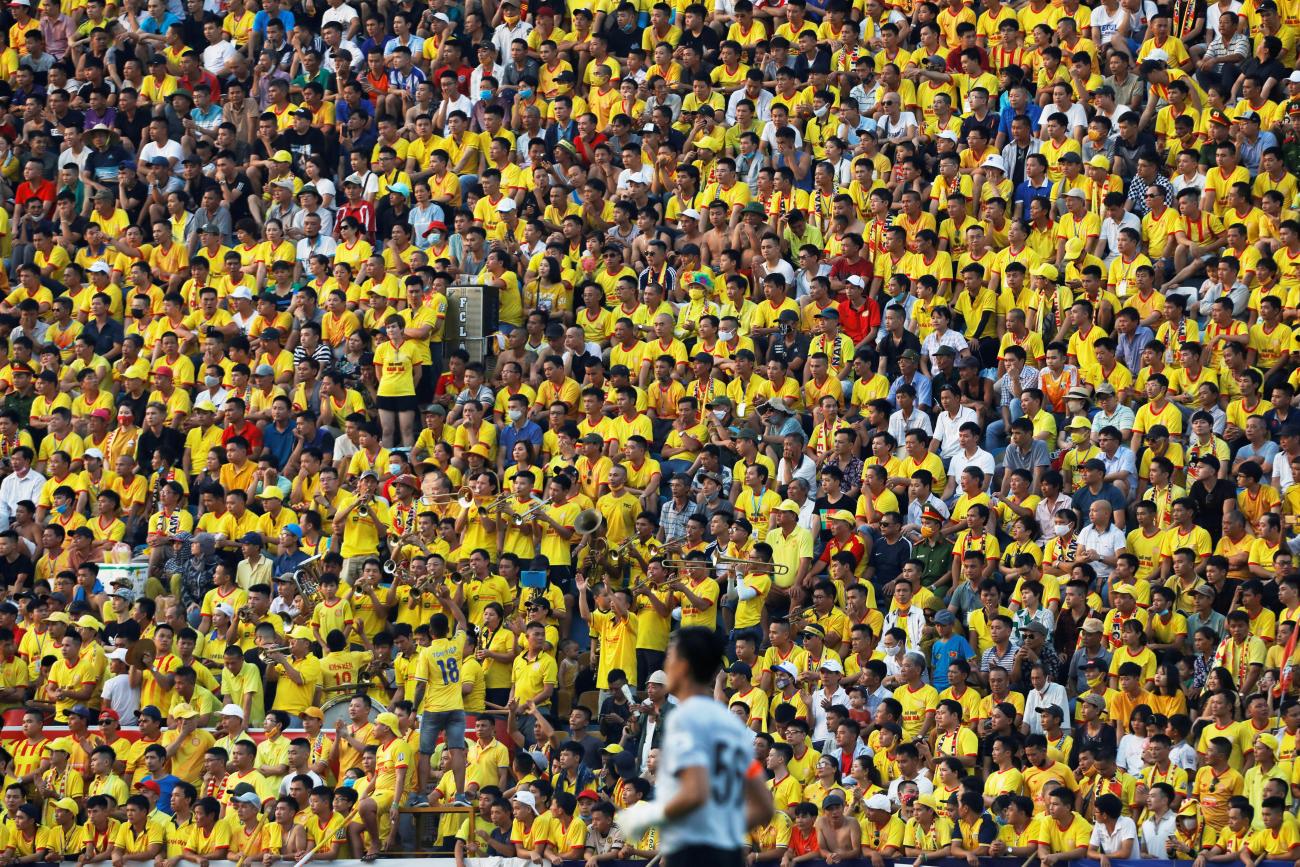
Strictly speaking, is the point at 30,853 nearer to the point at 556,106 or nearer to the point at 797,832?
the point at 797,832

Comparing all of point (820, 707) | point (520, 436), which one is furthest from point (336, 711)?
point (820, 707)

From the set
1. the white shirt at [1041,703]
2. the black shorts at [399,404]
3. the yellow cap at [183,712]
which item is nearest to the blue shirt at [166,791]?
the yellow cap at [183,712]

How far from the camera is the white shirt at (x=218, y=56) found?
2592cm

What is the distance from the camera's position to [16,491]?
2147 cm

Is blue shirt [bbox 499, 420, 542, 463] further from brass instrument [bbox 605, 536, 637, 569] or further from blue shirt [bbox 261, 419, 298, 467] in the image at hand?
blue shirt [bbox 261, 419, 298, 467]

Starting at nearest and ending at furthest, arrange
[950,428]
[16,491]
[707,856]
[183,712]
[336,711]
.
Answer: [707,856] < [183,712] < [336,711] < [950,428] < [16,491]

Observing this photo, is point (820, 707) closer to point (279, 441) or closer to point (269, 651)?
point (269, 651)

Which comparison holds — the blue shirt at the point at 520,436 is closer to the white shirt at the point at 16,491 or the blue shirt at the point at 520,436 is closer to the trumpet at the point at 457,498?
the trumpet at the point at 457,498

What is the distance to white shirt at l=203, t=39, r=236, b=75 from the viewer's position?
85.0ft

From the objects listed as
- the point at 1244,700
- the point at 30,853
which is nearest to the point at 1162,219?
the point at 1244,700

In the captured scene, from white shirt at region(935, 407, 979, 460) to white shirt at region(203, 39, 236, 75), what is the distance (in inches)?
423

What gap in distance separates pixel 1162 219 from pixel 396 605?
7868mm

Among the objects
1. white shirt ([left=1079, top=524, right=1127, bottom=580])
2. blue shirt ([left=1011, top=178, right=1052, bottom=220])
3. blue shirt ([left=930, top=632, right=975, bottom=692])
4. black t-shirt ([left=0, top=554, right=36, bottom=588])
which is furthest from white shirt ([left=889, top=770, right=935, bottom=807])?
black t-shirt ([left=0, top=554, right=36, bottom=588])

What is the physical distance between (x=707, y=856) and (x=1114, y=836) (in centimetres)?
788
